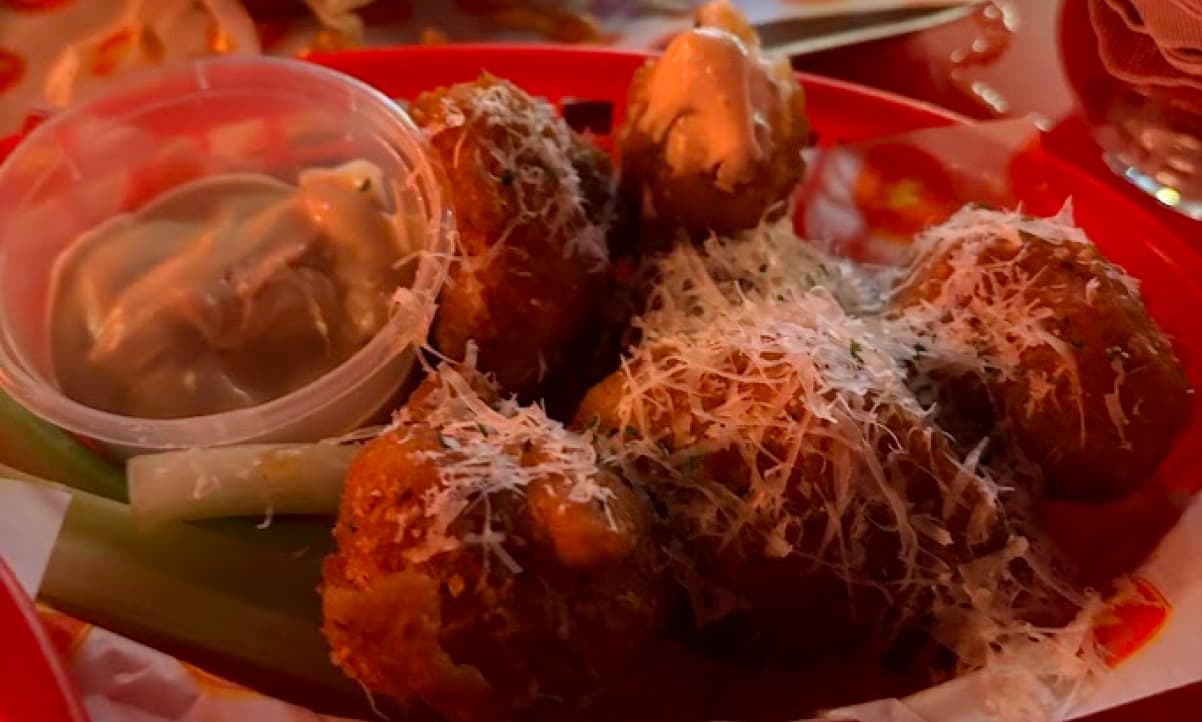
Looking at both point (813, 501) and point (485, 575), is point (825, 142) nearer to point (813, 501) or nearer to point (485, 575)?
point (813, 501)

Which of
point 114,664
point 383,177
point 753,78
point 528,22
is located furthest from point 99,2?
point 114,664

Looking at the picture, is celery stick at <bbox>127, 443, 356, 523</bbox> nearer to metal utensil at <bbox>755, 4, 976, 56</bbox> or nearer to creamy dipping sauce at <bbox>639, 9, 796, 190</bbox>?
creamy dipping sauce at <bbox>639, 9, 796, 190</bbox>

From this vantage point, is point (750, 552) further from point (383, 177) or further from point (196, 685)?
point (383, 177)


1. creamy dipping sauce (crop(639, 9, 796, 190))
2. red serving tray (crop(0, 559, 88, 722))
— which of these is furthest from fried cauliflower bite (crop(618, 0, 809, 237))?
red serving tray (crop(0, 559, 88, 722))

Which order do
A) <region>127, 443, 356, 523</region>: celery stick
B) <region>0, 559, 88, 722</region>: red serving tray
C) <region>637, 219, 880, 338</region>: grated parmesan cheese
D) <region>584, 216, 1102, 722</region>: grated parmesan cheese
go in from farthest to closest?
<region>637, 219, 880, 338</region>: grated parmesan cheese, <region>127, 443, 356, 523</region>: celery stick, <region>584, 216, 1102, 722</region>: grated parmesan cheese, <region>0, 559, 88, 722</region>: red serving tray

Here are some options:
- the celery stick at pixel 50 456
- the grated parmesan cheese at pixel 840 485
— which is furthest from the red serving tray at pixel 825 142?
the celery stick at pixel 50 456

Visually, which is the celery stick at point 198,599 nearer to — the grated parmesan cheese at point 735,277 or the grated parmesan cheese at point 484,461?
the grated parmesan cheese at point 484,461

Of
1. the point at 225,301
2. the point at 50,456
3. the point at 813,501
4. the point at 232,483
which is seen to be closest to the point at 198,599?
the point at 232,483

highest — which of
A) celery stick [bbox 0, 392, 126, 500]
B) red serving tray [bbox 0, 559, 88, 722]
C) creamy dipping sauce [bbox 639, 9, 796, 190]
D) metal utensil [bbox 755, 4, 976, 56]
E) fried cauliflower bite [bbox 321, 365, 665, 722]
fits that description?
creamy dipping sauce [bbox 639, 9, 796, 190]
